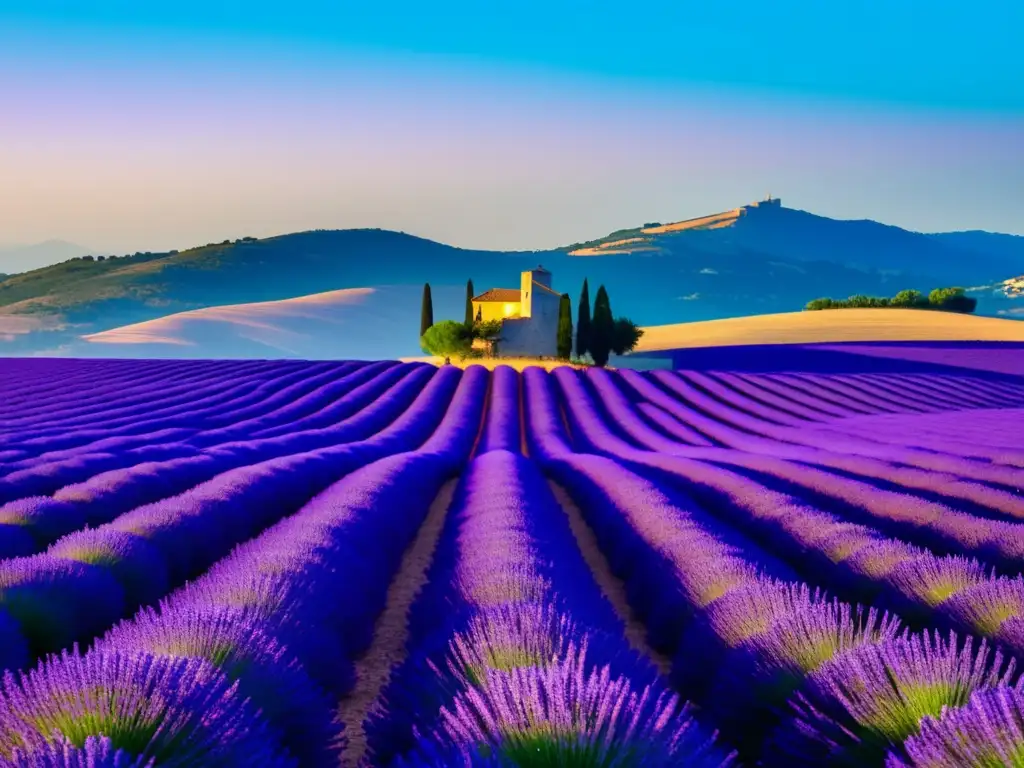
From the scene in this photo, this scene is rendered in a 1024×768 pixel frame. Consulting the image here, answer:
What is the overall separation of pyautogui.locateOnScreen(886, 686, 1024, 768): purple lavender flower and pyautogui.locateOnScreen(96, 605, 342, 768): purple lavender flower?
1798 millimetres

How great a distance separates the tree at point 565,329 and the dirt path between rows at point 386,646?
39992 millimetres

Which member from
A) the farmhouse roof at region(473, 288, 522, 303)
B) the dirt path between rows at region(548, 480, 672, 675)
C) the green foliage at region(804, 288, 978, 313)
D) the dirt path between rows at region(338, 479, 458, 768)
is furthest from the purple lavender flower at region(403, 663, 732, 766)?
the green foliage at region(804, 288, 978, 313)

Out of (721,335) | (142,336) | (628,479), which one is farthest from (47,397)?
(142,336)

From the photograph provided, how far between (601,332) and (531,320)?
8208mm

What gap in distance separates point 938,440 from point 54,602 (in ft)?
56.1

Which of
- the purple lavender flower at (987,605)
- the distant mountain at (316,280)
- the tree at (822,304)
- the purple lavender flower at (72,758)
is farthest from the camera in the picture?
the distant mountain at (316,280)

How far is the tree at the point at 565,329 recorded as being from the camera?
49906 mm

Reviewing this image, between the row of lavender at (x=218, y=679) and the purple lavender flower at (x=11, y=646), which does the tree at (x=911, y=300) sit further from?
the purple lavender flower at (x=11, y=646)

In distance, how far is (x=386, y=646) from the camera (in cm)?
593

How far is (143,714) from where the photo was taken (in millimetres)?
2191

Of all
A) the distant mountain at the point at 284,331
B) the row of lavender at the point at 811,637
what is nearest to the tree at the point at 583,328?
the row of lavender at the point at 811,637

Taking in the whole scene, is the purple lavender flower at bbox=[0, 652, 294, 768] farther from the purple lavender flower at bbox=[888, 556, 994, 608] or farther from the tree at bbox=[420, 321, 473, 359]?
the tree at bbox=[420, 321, 473, 359]

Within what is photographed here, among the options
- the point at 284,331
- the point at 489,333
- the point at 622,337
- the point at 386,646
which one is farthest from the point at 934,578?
the point at 284,331

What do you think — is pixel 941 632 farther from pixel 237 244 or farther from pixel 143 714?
pixel 237 244
